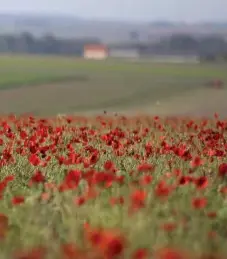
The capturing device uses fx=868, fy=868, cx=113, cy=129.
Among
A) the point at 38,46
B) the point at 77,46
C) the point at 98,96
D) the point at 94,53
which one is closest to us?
the point at 98,96

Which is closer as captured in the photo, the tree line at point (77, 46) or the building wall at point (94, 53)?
the building wall at point (94, 53)

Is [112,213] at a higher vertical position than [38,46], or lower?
lower

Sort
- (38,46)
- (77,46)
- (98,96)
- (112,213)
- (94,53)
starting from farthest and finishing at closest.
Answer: (77,46), (38,46), (94,53), (98,96), (112,213)

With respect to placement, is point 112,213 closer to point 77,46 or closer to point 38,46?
point 38,46

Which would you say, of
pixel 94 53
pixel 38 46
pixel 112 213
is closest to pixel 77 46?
pixel 38 46

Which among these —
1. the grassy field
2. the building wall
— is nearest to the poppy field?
the grassy field

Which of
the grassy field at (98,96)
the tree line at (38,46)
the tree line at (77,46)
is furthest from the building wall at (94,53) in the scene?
the grassy field at (98,96)

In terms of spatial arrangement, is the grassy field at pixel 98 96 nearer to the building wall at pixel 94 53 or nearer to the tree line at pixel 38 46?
the building wall at pixel 94 53

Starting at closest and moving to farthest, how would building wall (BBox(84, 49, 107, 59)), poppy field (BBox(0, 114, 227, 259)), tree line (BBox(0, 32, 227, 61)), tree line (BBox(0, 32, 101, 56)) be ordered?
poppy field (BBox(0, 114, 227, 259)), building wall (BBox(84, 49, 107, 59)), tree line (BBox(0, 32, 101, 56)), tree line (BBox(0, 32, 227, 61))

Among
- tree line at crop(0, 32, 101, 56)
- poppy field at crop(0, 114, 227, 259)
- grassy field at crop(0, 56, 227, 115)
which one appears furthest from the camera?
tree line at crop(0, 32, 101, 56)

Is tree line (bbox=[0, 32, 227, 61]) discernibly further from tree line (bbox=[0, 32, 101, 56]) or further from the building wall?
the building wall

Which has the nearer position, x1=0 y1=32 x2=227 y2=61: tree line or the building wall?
the building wall

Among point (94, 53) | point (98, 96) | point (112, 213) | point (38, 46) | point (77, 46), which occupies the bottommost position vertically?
point (112, 213)

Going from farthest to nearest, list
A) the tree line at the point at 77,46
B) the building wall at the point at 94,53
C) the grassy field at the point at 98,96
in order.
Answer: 1. the tree line at the point at 77,46
2. the building wall at the point at 94,53
3. the grassy field at the point at 98,96
